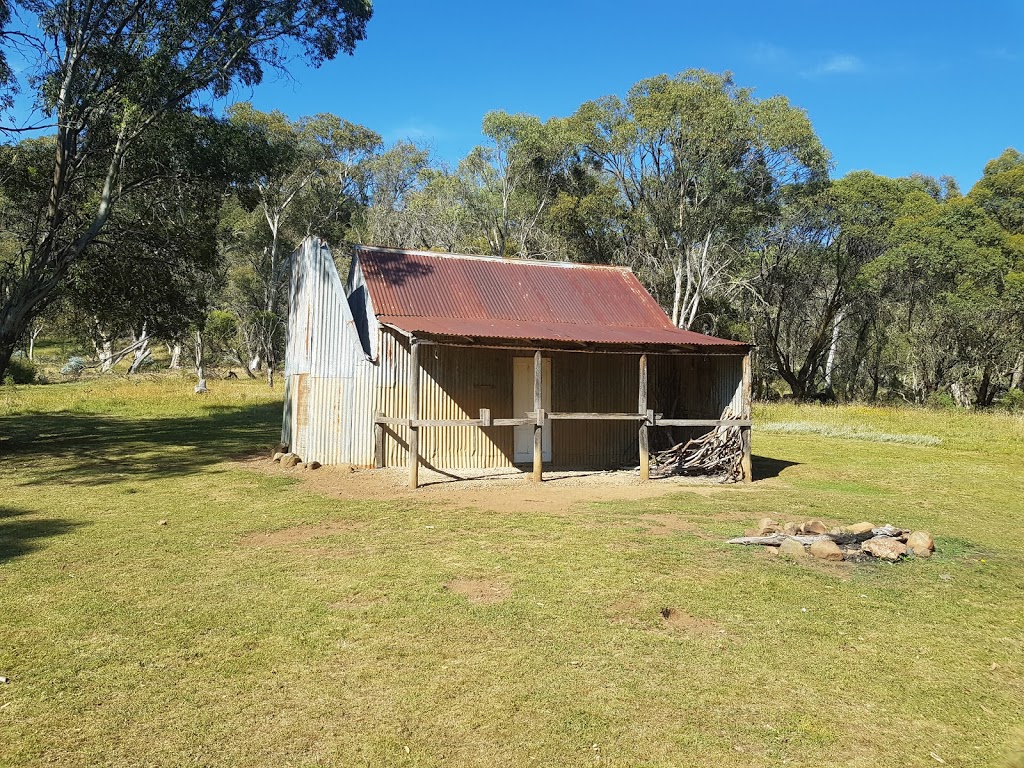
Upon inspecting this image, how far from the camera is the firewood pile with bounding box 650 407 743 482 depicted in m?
13.7

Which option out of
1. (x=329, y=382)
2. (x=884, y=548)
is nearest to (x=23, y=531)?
(x=329, y=382)

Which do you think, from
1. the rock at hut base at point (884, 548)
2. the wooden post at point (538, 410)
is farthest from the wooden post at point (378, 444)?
the rock at hut base at point (884, 548)

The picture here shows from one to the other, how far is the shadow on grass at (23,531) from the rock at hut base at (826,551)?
336 inches

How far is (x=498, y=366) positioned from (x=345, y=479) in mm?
3922

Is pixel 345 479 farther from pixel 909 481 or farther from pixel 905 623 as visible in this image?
pixel 909 481

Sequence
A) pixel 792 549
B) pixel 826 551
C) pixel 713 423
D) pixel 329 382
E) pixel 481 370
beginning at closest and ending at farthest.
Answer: pixel 826 551, pixel 792 549, pixel 713 423, pixel 329 382, pixel 481 370

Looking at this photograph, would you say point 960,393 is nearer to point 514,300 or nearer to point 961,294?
point 961,294

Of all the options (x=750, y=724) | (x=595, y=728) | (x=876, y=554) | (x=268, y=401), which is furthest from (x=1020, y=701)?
(x=268, y=401)

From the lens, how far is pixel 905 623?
18.9 ft

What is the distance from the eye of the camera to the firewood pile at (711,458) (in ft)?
45.0

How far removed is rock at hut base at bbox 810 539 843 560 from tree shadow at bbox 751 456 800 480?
21.1 ft

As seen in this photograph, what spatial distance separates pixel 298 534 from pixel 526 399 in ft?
23.1

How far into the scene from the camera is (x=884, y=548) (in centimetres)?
764

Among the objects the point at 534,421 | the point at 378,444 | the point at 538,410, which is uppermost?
the point at 538,410
